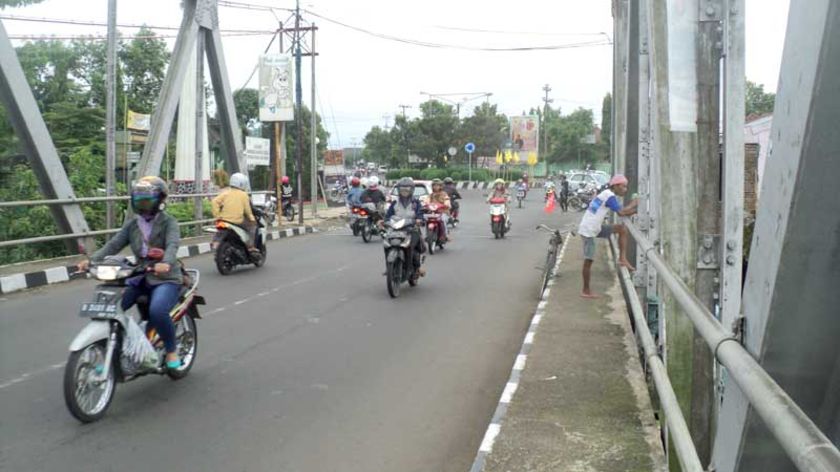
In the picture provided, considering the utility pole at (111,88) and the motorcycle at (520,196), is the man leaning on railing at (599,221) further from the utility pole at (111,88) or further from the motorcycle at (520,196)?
the motorcycle at (520,196)

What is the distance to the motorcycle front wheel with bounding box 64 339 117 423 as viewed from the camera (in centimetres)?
444

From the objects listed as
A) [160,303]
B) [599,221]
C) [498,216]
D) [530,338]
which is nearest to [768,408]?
[160,303]

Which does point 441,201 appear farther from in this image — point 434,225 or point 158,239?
point 158,239

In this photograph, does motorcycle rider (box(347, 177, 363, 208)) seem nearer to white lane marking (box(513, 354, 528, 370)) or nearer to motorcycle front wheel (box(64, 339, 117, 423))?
white lane marking (box(513, 354, 528, 370))

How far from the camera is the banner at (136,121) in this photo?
87.5 ft

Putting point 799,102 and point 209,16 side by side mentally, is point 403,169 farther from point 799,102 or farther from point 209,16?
point 799,102

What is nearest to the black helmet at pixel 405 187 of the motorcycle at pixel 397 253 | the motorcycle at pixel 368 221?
the motorcycle at pixel 397 253

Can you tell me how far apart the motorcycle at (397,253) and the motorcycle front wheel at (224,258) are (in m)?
3.00

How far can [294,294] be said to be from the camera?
9.57 metres

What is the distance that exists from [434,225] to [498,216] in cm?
355

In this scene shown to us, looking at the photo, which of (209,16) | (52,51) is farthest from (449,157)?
(209,16)

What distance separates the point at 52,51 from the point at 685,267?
3151 centimetres

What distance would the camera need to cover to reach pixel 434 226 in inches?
585

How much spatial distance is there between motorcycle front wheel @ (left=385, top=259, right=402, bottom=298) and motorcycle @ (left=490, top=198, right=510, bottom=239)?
843 centimetres
